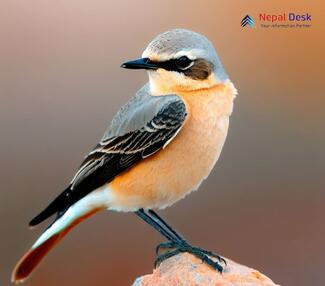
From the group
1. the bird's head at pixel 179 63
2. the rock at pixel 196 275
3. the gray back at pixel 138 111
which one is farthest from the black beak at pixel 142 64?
the rock at pixel 196 275

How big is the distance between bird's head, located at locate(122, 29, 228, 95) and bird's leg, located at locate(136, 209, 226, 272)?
0.65 meters

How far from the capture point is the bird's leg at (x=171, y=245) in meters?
3.74

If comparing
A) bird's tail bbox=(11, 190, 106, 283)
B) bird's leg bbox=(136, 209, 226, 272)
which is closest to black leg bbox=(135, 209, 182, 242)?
bird's leg bbox=(136, 209, 226, 272)

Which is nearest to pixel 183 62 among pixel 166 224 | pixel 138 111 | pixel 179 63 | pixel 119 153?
pixel 179 63

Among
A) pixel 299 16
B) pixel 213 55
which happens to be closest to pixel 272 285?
pixel 213 55

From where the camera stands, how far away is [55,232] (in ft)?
12.4

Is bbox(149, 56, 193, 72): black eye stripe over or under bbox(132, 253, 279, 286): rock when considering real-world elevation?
over

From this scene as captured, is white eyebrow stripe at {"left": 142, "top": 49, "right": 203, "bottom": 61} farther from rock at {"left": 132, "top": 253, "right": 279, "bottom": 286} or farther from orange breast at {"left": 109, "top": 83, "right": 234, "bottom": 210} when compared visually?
rock at {"left": 132, "top": 253, "right": 279, "bottom": 286}

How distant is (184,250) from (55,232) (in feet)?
1.97

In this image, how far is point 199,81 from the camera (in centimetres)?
365

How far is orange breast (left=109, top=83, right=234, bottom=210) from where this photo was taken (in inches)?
142

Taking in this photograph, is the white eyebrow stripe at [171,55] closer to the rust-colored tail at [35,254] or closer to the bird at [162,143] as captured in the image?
the bird at [162,143]

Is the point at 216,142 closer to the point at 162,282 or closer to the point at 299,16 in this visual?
the point at 162,282

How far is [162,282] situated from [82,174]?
62 cm
